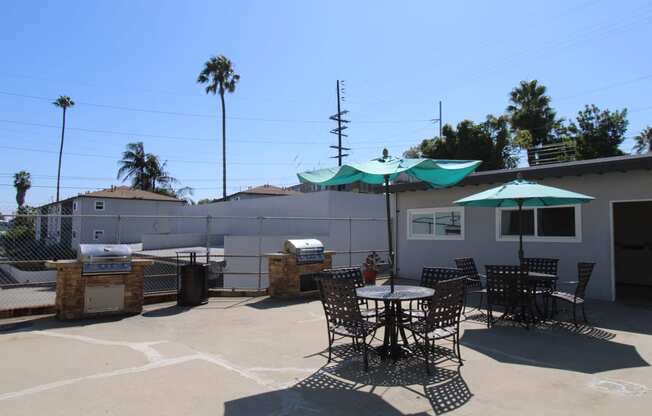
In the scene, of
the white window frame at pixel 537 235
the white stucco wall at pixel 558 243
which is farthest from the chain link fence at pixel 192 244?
the white window frame at pixel 537 235

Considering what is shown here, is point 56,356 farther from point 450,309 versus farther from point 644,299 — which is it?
point 644,299

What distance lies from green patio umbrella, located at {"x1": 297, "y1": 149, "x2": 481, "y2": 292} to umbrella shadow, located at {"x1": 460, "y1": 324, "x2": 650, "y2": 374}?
1690 millimetres

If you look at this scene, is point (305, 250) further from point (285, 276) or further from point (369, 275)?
point (369, 275)

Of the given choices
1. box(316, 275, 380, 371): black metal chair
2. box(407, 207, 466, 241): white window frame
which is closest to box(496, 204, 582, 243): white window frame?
box(407, 207, 466, 241): white window frame

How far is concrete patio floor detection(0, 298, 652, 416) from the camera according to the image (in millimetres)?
3859

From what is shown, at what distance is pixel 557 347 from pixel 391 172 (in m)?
3.21

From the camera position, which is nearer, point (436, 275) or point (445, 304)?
point (445, 304)

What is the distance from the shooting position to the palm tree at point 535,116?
99.8 feet

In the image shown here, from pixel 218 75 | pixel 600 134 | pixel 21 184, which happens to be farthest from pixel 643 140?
pixel 21 184

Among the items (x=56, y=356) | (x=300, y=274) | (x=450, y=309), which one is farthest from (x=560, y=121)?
(x=56, y=356)

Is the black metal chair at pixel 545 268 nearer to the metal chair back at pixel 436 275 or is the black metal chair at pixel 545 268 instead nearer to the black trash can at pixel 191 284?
the metal chair back at pixel 436 275

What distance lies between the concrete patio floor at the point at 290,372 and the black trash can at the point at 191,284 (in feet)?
4.80

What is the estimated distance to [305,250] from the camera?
31.5ft

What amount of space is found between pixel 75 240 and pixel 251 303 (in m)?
26.3
